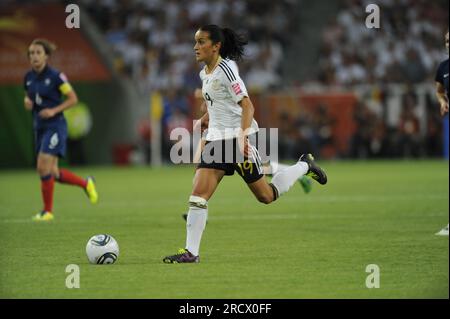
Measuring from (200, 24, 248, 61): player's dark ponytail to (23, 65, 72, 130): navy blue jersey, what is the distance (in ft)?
15.4

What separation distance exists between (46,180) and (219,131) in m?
5.26

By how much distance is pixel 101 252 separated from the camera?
374 inches

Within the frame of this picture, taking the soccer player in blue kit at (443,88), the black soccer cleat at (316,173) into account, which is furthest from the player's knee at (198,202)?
the soccer player in blue kit at (443,88)

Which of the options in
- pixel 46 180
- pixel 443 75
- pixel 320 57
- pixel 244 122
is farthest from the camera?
pixel 320 57

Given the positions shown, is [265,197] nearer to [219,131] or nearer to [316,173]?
[219,131]

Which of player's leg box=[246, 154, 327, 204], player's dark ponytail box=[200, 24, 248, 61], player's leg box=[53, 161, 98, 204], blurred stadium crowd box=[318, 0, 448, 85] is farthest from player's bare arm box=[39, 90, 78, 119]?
blurred stadium crowd box=[318, 0, 448, 85]

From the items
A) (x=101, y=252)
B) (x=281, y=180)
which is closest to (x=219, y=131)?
(x=281, y=180)

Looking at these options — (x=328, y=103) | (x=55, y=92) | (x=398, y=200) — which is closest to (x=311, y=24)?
(x=328, y=103)

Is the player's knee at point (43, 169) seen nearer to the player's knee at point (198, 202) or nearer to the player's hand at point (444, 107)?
the player's knee at point (198, 202)

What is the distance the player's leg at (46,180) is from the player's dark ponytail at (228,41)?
5019 mm

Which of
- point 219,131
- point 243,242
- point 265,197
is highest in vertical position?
point 219,131

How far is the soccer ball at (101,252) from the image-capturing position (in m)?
9.51

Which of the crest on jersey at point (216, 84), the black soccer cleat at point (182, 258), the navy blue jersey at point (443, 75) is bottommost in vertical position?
the black soccer cleat at point (182, 258)

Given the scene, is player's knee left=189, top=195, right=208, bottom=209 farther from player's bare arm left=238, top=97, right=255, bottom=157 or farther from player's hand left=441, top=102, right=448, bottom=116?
player's hand left=441, top=102, right=448, bottom=116
